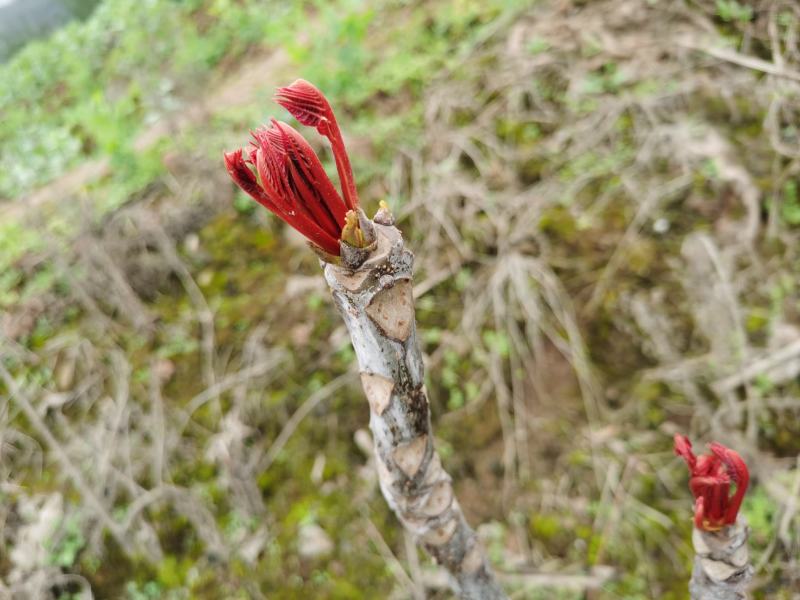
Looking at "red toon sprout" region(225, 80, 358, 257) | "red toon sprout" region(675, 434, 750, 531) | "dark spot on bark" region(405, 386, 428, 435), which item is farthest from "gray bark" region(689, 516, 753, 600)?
"red toon sprout" region(225, 80, 358, 257)

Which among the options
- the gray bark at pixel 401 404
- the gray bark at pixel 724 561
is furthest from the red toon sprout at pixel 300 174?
the gray bark at pixel 724 561

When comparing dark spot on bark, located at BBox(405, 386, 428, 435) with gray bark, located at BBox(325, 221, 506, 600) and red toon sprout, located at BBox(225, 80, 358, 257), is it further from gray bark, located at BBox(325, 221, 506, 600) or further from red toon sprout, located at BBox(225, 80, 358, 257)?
red toon sprout, located at BBox(225, 80, 358, 257)

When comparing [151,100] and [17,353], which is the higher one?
[151,100]

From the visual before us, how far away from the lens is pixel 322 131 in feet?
2.10

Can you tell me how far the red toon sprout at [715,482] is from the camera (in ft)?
2.64

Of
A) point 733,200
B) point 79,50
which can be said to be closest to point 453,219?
point 733,200

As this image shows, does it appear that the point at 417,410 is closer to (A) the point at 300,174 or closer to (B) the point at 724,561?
(A) the point at 300,174

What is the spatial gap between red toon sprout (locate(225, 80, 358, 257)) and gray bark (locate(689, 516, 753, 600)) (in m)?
0.84

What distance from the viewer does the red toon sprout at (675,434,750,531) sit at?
31.7 inches

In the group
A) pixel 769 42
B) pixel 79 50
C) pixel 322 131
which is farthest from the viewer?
pixel 79 50

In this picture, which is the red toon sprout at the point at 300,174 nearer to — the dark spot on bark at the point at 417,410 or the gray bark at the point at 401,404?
the gray bark at the point at 401,404

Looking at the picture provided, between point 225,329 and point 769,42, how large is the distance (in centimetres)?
318

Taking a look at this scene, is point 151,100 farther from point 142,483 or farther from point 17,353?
point 142,483

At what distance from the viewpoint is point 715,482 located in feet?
2.67
